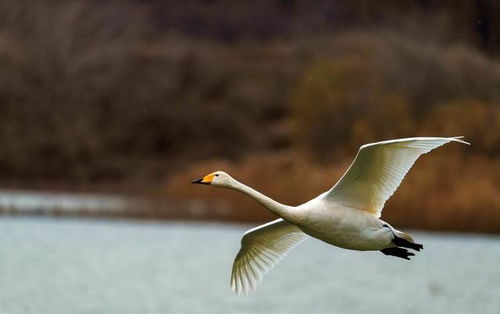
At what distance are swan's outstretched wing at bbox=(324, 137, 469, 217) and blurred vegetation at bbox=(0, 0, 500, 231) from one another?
5638 mm

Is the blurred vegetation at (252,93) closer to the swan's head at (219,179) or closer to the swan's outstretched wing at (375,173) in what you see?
the swan's outstretched wing at (375,173)

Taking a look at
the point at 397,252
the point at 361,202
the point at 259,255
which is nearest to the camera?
the point at 397,252

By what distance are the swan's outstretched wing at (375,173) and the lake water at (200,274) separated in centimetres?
669

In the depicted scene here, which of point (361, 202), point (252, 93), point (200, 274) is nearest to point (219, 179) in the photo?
point (361, 202)

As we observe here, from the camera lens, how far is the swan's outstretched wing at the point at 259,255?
962 centimetres

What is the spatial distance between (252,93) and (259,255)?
28.1 metres

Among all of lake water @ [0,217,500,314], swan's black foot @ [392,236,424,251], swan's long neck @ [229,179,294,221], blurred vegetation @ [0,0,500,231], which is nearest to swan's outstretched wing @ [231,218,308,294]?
swan's long neck @ [229,179,294,221]

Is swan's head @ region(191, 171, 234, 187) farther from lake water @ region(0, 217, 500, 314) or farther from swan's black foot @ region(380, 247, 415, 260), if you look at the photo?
lake water @ region(0, 217, 500, 314)

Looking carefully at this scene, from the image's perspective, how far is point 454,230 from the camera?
64.7 ft

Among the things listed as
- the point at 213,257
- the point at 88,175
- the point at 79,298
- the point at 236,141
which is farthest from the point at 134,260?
the point at 236,141

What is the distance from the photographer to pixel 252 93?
37625mm

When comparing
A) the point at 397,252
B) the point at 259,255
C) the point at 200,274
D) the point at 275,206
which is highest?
the point at 200,274

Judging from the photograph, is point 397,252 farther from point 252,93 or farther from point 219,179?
point 252,93

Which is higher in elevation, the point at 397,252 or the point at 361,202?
the point at 361,202
